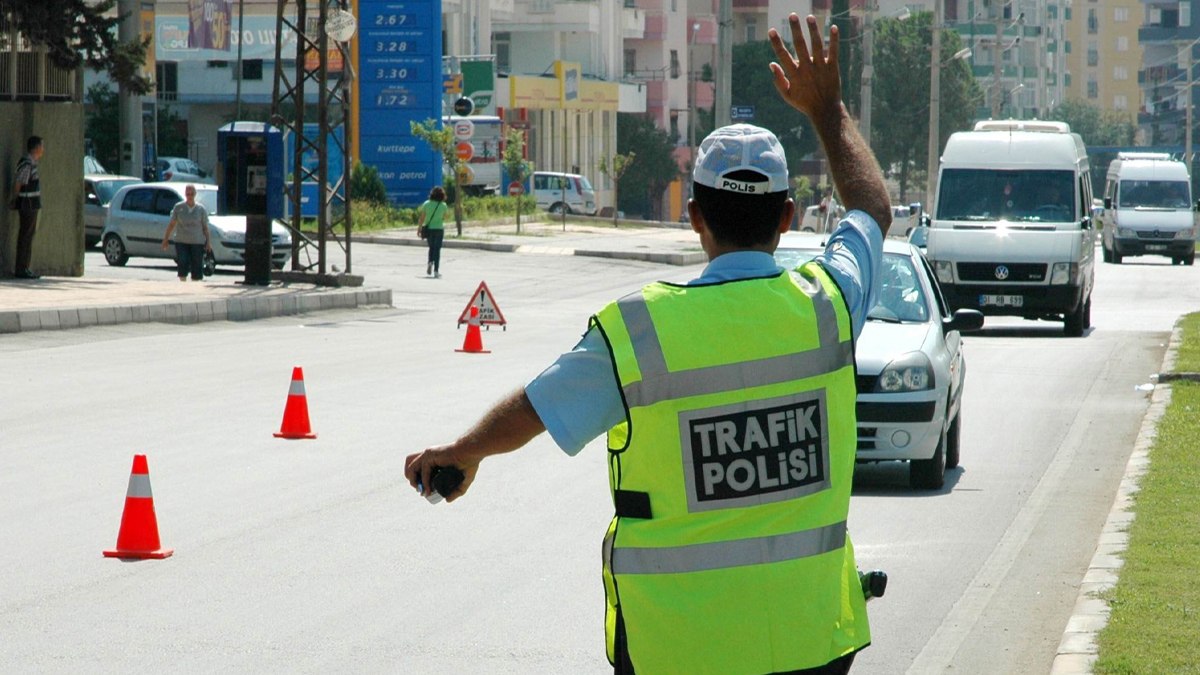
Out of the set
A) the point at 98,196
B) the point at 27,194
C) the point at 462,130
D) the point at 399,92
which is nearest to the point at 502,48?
the point at 399,92

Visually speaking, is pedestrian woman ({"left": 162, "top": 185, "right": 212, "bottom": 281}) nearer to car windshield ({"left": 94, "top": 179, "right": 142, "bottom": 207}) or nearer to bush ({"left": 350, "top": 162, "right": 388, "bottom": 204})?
car windshield ({"left": 94, "top": 179, "right": 142, "bottom": 207})

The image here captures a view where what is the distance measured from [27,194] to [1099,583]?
20511 mm

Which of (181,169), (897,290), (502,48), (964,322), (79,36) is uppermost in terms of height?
(502,48)

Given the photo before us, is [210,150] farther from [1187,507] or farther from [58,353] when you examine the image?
[1187,507]

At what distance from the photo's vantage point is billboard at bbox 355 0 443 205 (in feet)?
172

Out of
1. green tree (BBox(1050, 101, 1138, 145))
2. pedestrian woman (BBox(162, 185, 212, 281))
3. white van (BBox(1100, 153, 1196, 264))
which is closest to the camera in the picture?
pedestrian woman (BBox(162, 185, 212, 281))

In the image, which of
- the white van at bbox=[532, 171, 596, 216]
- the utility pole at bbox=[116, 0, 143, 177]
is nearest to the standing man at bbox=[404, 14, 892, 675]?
the utility pole at bbox=[116, 0, 143, 177]

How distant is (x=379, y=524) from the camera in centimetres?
934

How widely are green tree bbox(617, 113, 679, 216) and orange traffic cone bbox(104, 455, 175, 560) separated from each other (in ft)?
255

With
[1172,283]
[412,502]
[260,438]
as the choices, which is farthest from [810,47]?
[1172,283]

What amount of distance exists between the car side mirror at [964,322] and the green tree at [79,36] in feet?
58.8

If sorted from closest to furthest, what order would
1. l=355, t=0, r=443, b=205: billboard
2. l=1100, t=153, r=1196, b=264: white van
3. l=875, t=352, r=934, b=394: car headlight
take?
l=875, t=352, r=934, b=394: car headlight, l=1100, t=153, r=1196, b=264: white van, l=355, t=0, r=443, b=205: billboard

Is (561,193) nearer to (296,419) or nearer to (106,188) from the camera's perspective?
(106,188)

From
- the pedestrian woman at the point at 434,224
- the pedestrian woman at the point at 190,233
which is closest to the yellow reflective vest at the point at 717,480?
the pedestrian woman at the point at 190,233
